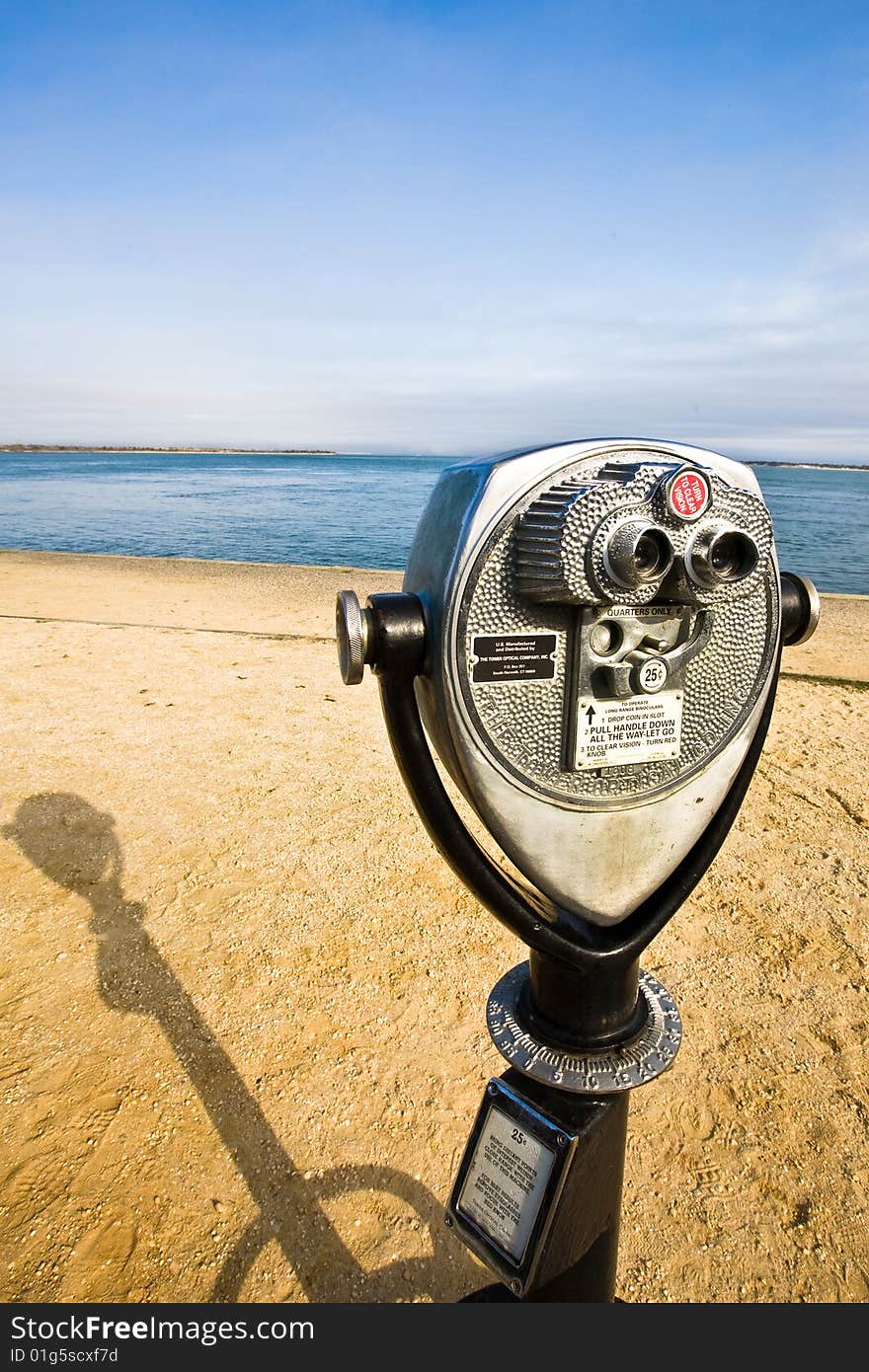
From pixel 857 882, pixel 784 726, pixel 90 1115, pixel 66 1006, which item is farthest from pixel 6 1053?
pixel 784 726

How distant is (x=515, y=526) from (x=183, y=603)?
830 centimetres

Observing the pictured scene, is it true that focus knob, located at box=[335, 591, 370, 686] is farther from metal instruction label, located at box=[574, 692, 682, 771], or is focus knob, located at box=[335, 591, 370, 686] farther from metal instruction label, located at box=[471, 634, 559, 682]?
metal instruction label, located at box=[574, 692, 682, 771]

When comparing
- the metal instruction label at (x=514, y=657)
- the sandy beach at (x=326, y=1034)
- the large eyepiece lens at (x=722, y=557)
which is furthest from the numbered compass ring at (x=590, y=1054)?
the sandy beach at (x=326, y=1034)

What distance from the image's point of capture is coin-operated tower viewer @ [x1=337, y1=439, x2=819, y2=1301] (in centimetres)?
104

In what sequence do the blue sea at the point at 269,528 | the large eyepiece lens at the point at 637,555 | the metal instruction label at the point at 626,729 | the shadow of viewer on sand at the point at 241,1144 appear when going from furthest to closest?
the blue sea at the point at 269,528, the shadow of viewer on sand at the point at 241,1144, the metal instruction label at the point at 626,729, the large eyepiece lens at the point at 637,555

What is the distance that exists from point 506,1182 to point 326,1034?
142 cm

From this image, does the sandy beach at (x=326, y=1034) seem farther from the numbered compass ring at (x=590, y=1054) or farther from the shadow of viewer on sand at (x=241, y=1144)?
the numbered compass ring at (x=590, y=1054)

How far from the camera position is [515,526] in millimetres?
1037

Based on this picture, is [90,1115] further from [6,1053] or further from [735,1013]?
[735,1013]

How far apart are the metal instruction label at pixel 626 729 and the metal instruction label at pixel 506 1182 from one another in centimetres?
60

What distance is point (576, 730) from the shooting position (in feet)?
3.66

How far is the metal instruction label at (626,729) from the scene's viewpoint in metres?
1.12

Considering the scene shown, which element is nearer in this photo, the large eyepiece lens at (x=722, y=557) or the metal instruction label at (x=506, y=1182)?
the large eyepiece lens at (x=722, y=557)

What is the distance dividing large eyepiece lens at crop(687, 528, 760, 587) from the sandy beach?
1706 millimetres
